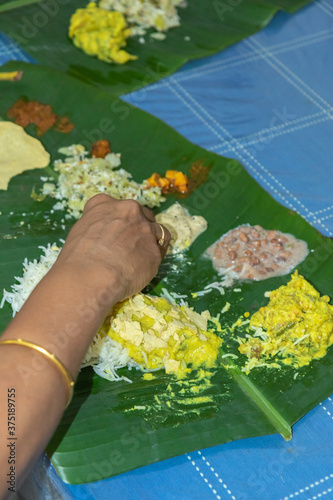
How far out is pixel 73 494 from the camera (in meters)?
2.49

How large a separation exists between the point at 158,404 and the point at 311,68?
3334 millimetres

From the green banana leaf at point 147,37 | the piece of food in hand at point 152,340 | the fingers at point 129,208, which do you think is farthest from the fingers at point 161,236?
the green banana leaf at point 147,37

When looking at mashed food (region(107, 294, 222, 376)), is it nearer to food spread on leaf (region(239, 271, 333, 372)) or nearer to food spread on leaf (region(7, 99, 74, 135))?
food spread on leaf (region(239, 271, 333, 372))

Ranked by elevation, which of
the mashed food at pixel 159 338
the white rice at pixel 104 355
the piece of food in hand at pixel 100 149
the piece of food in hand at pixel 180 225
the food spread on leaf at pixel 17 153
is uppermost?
the piece of food in hand at pixel 180 225

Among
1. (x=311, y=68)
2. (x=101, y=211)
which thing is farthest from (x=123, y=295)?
(x=311, y=68)

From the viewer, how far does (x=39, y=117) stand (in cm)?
400

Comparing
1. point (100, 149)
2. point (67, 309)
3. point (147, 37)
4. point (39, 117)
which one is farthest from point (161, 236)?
point (147, 37)

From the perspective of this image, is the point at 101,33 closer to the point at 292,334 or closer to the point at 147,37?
the point at 147,37

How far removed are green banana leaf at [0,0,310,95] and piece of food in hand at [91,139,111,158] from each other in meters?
0.74

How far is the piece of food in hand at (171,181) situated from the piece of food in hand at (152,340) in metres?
0.92

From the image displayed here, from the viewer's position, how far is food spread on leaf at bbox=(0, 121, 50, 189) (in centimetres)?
370

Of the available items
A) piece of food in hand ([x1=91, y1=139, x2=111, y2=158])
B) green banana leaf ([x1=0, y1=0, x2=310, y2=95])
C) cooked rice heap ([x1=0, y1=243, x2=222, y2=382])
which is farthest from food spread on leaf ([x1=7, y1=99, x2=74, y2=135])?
cooked rice heap ([x1=0, y1=243, x2=222, y2=382])

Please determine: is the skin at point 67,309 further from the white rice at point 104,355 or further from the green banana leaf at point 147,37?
the green banana leaf at point 147,37

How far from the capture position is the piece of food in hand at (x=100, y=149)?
3.80 m
